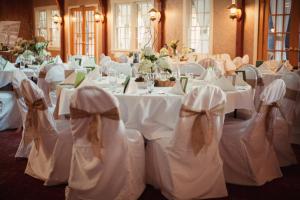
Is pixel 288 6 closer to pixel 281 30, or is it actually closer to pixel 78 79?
pixel 281 30

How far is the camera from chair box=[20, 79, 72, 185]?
140 inches

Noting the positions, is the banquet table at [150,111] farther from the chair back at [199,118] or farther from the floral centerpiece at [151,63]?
the floral centerpiece at [151,63]

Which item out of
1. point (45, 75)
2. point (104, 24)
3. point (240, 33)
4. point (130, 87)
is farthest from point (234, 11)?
point (130, 87)

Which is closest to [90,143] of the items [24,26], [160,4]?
[160,4]

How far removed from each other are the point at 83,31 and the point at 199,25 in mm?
4856

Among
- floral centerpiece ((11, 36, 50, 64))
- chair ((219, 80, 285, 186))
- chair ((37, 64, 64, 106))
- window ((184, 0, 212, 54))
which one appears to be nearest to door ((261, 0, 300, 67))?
window ((184, 0, 212, 54))

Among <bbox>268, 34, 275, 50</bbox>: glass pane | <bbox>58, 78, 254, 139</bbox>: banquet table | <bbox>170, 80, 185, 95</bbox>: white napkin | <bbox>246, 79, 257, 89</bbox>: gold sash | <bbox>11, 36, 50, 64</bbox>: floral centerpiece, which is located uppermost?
<bbox>268, 34, 275, 50</bbox>: glass pane

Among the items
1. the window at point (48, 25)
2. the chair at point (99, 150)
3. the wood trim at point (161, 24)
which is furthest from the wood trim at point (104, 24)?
the chair at point (99, 150)

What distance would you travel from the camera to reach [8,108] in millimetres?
5805

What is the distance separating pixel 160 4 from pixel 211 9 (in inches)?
66.7

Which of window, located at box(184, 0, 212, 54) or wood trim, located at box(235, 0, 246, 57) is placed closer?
wood trim, located at box(235, 0, 246, 57)

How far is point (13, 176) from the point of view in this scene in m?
3.88

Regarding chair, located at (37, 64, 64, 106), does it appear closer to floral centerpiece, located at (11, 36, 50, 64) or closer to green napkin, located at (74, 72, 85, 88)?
green napkin, located at (74, 72, 85, 88)

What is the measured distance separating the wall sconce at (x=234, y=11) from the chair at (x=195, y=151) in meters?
6.57
